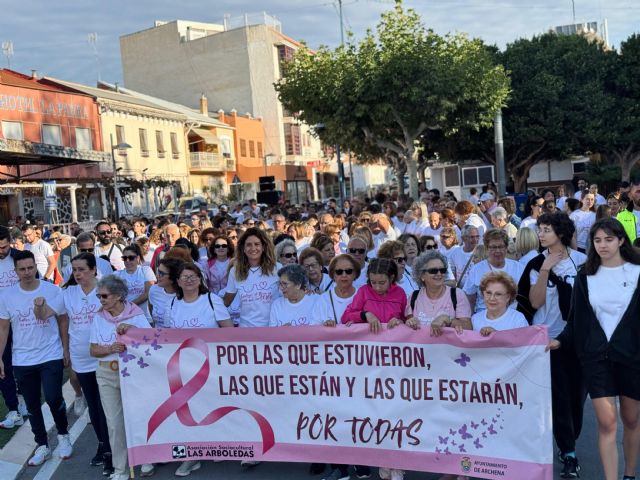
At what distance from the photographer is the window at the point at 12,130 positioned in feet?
90.6

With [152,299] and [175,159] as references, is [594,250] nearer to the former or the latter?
[152,299]

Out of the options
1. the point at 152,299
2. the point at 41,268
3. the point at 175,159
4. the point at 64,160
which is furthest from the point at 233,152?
the point at 152,299

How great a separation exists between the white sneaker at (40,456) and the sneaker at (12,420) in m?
0.96

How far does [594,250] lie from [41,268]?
7.80m

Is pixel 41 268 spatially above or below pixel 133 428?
above

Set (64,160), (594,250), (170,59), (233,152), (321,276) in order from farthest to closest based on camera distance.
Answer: (170,59), (233,152), (64,160), (321,276), (594,250)

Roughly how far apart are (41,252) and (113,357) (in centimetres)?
540

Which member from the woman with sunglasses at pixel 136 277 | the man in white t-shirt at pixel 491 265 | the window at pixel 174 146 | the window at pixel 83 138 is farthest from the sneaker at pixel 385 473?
the window at pixel 174 146

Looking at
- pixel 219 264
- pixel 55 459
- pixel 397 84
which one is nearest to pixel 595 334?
pixel 55 459

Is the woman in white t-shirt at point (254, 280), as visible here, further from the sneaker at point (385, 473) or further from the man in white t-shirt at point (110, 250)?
the man in white t-shirt at point (110, 250)

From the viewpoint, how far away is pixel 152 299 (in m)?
6.75

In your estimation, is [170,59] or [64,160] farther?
[170,59]

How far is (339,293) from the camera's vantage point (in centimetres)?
553

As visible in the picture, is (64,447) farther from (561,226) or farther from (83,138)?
(83,138)
